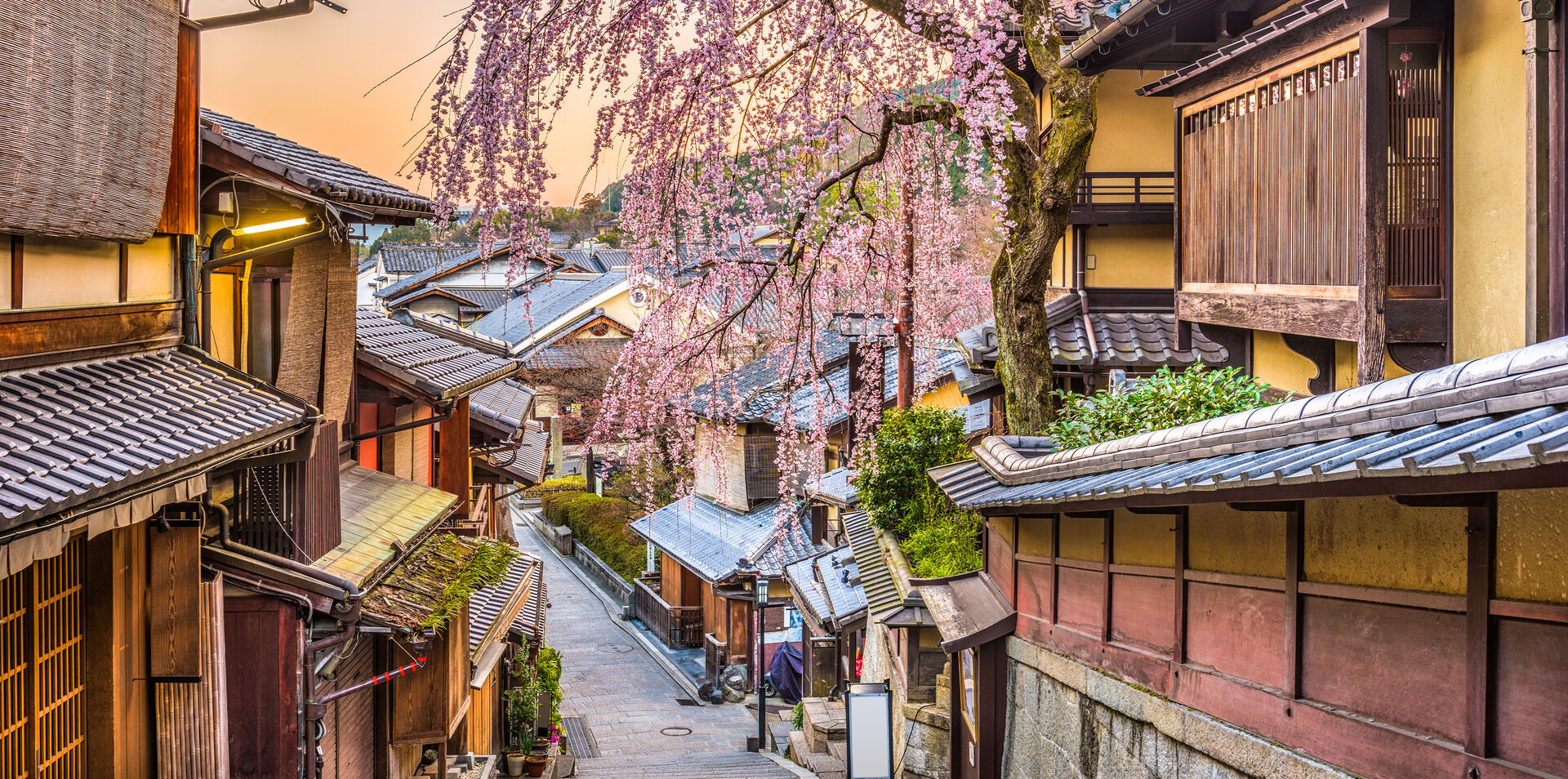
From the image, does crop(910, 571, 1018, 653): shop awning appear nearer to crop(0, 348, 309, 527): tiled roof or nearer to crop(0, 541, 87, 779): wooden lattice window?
crop(0, 348, 309, 527): tiled roof

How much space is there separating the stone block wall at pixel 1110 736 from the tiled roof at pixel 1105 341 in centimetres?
580

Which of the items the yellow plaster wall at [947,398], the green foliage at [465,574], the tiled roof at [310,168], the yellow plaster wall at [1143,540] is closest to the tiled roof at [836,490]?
the yellow plaster wall at [947,398]

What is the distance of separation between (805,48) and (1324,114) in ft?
15.8

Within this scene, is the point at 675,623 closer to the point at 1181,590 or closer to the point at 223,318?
the point at 223,318

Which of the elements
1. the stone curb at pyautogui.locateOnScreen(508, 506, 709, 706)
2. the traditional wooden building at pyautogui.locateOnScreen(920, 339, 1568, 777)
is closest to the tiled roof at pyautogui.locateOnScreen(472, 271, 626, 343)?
the stone curb at pyautogui.locateOnScreen(508, 506, 709, 706)

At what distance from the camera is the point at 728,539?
1288 inches

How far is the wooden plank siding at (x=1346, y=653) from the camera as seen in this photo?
4.07 m

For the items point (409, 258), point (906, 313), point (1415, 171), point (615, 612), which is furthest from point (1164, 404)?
point (409, 258)

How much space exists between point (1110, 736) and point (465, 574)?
23.8 feet

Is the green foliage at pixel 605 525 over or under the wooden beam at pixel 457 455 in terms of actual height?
under

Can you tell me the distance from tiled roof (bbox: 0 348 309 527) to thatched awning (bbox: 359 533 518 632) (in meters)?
2.10

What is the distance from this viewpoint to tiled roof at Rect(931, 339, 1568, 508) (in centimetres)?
329

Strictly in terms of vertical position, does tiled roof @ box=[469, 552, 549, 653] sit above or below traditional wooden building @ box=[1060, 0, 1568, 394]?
below

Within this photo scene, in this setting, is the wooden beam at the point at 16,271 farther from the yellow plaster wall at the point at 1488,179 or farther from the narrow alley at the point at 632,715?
the narrow alley at the point at 632,715
